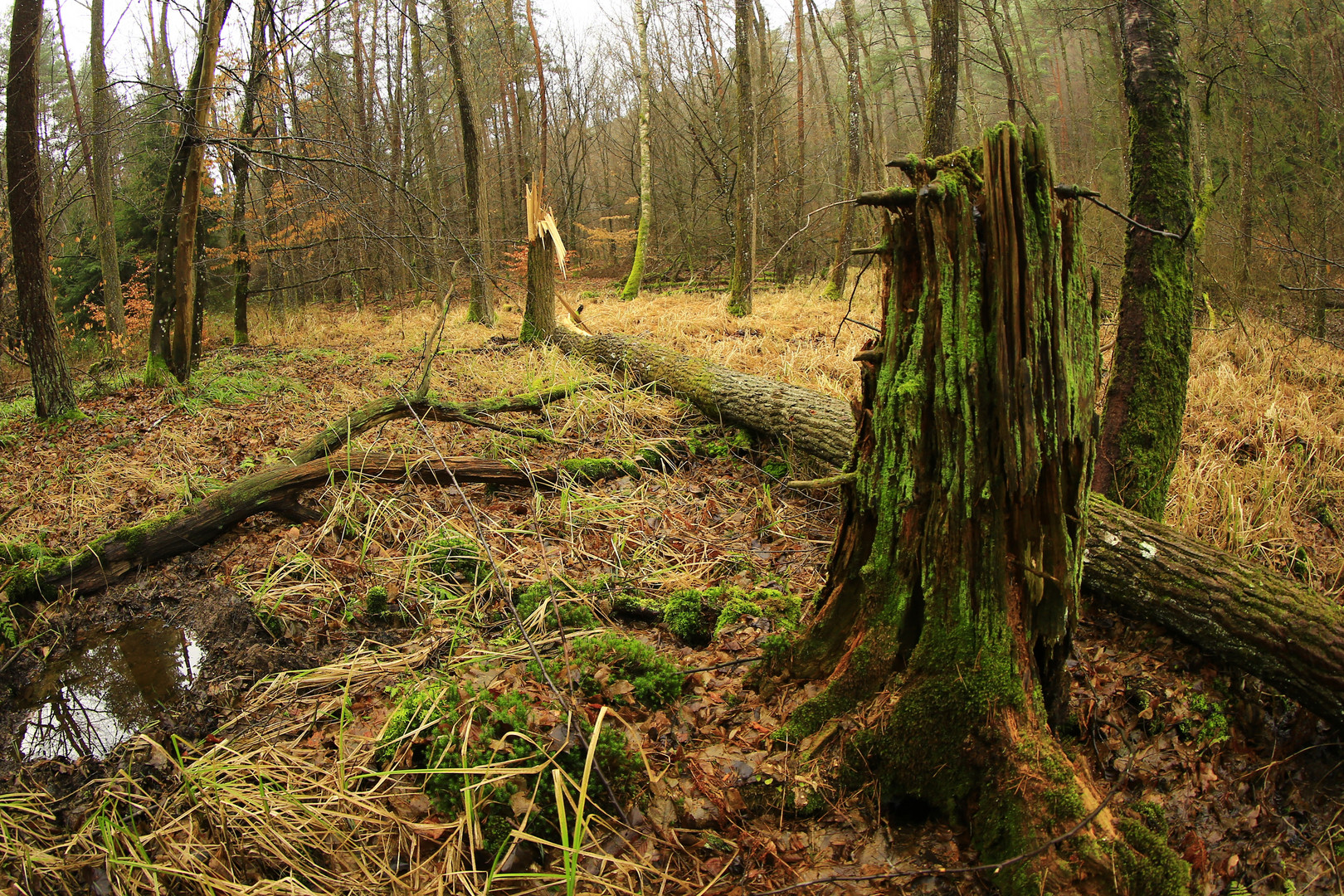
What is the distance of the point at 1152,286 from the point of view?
3379 millimetres

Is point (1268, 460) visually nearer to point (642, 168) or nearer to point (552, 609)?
point (552, 609)

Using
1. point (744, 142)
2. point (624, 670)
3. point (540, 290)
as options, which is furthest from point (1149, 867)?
point (744, 142)

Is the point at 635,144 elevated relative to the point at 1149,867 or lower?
elevated

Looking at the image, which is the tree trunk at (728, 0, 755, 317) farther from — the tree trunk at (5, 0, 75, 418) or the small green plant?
the tree trunk at (5, 0, 75, 418)

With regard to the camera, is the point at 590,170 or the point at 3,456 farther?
the point at 590,170

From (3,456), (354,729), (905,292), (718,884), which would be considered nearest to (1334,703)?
(905,292)

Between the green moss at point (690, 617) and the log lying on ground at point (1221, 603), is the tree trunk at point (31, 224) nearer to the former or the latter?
the green moss at point (690, 617)

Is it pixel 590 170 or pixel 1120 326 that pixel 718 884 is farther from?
pixel 590 170

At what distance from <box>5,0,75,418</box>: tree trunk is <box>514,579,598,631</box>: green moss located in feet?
22.1

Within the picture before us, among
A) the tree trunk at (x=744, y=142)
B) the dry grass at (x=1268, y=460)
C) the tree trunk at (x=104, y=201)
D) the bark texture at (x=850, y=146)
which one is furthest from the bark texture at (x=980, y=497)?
the tree trunk at (x=104, y=201)

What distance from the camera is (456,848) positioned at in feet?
5.87

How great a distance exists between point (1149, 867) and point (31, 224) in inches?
369

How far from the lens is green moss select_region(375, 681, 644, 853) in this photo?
186 cm

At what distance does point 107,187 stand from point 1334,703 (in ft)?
49.3
